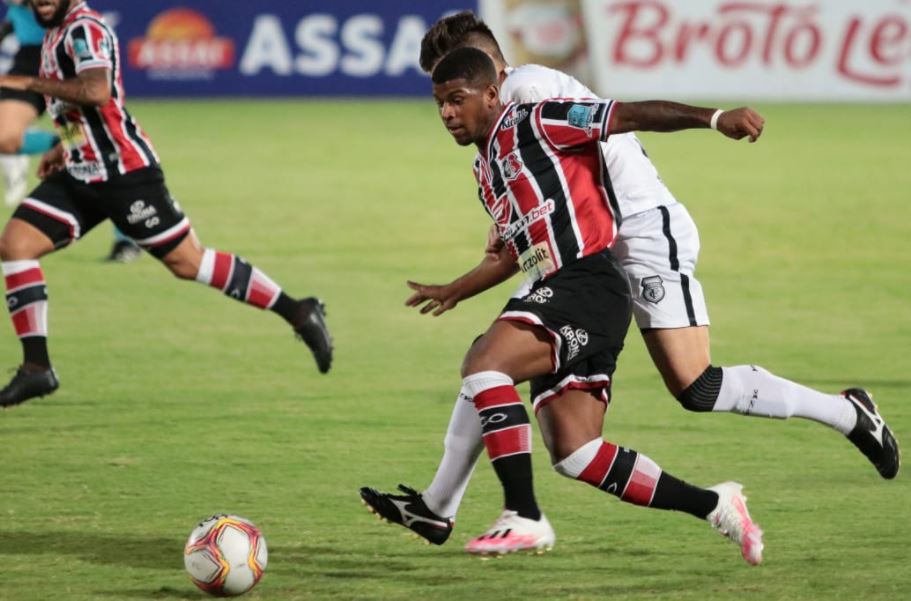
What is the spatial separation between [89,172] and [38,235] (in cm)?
38

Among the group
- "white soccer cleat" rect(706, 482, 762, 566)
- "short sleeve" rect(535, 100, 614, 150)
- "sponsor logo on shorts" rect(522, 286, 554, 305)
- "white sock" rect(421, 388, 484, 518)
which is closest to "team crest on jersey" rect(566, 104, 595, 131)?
"short sleeve" rect(535, 100, 614, 150)

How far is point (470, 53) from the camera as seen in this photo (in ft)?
17.9

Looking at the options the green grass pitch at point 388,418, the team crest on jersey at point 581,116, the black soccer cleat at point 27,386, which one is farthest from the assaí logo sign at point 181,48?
the team crest on jersey at point 581,116

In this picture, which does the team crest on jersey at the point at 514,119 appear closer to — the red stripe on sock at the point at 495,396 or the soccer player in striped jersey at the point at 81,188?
the red stripe on sock at the point at 495,396

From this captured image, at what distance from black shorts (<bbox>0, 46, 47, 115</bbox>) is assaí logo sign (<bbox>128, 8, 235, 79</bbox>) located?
1229cm

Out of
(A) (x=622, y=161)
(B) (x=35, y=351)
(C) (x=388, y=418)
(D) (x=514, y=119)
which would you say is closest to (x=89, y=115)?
(B) (x=35, y=351)

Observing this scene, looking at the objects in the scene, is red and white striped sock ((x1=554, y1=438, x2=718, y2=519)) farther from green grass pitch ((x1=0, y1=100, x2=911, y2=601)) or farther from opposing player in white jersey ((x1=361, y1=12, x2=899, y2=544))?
opposing player in white jersey ((x1=361, y1=12, x2=899, y2=544))

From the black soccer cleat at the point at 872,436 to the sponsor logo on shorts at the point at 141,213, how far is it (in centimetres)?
361

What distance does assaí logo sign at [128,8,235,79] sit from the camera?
2444cm

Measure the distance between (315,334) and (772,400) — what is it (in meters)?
3.24

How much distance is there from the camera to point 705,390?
19.1 ft

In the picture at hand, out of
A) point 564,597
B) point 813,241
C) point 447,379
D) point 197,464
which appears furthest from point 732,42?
point 564,597

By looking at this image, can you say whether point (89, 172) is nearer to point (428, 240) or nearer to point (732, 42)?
point (428, 240)

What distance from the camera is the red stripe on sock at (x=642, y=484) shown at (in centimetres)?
524
